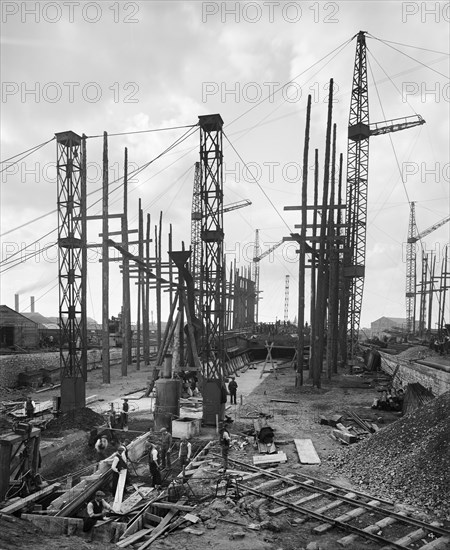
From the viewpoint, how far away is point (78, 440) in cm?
1566

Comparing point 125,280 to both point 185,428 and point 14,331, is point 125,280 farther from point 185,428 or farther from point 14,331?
point 185,428

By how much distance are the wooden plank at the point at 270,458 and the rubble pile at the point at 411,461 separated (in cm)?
151

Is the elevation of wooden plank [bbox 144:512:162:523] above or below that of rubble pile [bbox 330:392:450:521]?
below

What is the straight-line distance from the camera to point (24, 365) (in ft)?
94.8

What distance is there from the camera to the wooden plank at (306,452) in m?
13.2

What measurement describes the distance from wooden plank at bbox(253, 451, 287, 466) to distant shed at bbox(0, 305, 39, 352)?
26730 mm

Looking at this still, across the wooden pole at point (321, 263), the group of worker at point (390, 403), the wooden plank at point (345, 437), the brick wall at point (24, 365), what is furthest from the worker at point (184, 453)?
the brick wall at point (24, 365)

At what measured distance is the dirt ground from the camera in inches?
334

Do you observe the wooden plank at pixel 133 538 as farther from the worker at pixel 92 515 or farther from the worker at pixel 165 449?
the worker at pixel 165 449

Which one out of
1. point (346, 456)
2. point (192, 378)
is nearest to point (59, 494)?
point (346, 456)

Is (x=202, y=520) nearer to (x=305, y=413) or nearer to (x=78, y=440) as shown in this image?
(x=78, y=440)

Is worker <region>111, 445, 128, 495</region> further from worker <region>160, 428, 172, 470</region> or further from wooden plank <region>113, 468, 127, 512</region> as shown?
worker <region>160, 428, 172, 470</region>

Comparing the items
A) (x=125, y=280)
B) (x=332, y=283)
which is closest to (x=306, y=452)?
(x=332, y=283)

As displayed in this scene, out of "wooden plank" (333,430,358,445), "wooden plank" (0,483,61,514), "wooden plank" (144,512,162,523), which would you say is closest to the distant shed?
"wooden plank" (0,483,61,514)
